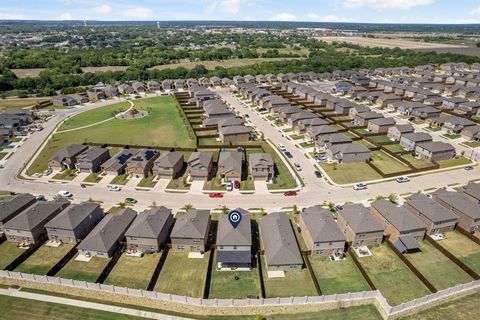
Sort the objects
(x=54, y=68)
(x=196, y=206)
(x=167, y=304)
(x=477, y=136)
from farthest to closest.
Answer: (x=54, y=68) < (x=477, y=136) < (x=196, y=206) < (x=167, y=304)

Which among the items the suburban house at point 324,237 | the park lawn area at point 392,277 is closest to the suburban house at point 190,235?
the suburban house at point 324,237

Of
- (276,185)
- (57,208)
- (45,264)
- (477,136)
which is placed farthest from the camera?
(477,136)

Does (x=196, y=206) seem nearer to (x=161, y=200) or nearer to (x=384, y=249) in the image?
(x=161, y=200)

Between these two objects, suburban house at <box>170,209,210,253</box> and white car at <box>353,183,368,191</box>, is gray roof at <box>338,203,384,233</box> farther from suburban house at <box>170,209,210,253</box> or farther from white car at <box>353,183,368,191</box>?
suburban house at <box>170,209,210,253</box>

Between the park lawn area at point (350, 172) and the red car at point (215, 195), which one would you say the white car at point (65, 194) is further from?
the park lawn area at point (350, 172)

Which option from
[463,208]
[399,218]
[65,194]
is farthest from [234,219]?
[463,208]

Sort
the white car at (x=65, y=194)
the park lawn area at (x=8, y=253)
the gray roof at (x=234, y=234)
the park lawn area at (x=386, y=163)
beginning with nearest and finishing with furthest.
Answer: the gray roof at (x=234, y=234)
the park lawn area at (x=8, y=253)
the white car at (x=65, y=194)
the park lawn area at (x=386, y=163)

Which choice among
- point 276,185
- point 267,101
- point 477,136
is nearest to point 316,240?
point 276,185
